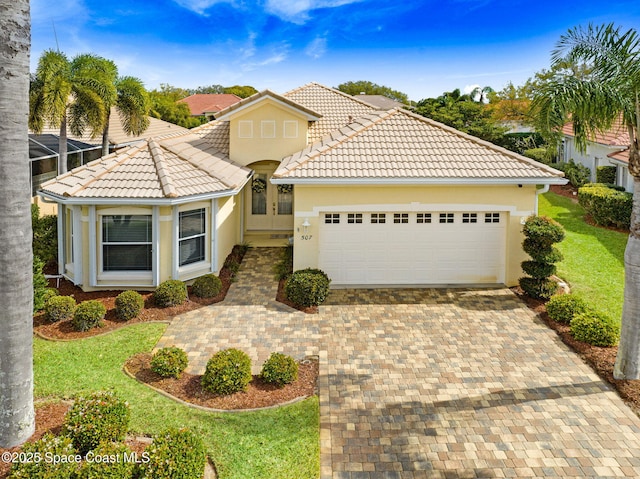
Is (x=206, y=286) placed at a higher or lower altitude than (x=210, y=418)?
higher

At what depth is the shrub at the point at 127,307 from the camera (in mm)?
12453

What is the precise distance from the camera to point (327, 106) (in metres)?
23.8

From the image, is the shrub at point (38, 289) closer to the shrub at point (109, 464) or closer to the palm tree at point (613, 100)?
the shrub at point (109, 464)

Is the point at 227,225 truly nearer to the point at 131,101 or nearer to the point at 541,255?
the point at 131,101

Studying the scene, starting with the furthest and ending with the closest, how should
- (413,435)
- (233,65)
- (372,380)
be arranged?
(233,65) → (372,380) → (413,435)

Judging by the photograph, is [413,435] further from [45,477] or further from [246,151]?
[246,151]

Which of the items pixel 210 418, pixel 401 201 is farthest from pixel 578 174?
pixel 210 418

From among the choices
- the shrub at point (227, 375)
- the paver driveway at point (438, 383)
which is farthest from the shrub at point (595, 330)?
the shrub at point (227, 375)

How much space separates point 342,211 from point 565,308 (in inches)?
261

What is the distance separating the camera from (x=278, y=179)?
1445 centimetres

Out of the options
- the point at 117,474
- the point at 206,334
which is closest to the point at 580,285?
the point at 206,334

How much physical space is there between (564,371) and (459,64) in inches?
845

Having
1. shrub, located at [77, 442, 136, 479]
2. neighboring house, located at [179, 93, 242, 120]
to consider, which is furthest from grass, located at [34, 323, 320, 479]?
neighboring house, located at [179, 93, 242, 120]

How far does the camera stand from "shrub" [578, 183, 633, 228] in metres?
20.1
